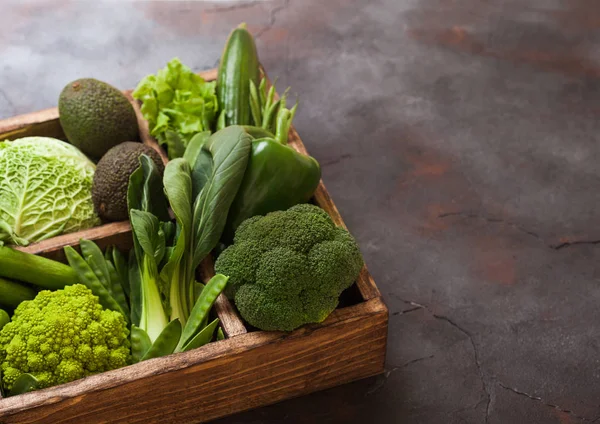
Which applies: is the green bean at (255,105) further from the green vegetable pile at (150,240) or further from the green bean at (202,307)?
the green bean at (202,307)

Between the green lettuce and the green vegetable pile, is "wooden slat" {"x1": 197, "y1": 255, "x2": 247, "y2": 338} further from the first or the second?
the green lettuce

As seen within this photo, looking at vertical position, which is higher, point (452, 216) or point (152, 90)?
point (152, 90)

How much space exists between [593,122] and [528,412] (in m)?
1.13

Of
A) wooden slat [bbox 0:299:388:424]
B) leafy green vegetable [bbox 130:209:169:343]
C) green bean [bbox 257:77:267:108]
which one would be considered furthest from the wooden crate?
green bean [bbox 257:77:267:108]

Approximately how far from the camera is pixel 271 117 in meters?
2.07

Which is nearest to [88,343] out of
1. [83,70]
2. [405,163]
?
[405,163]

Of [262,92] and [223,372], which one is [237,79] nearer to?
[262,92]

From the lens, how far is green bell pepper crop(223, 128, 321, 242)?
1749 millimetres

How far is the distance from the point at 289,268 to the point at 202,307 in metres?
0.20

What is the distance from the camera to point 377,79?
2.71 metres

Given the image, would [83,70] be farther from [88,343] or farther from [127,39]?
[88,343]

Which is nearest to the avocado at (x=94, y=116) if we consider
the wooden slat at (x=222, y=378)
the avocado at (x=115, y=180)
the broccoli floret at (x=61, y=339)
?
the avocado at (x=115, y=180)

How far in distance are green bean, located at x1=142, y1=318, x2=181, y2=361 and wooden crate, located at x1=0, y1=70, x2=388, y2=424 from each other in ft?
0.29

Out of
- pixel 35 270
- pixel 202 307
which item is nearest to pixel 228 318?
pixel 202 307
